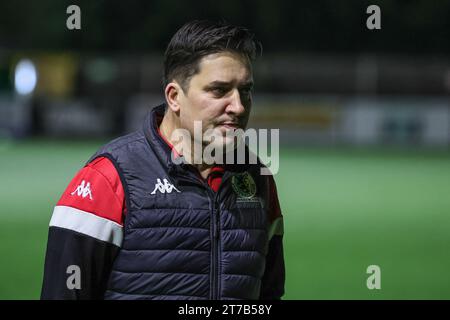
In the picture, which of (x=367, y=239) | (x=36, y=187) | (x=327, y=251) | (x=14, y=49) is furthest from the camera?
(x=14, y=49)

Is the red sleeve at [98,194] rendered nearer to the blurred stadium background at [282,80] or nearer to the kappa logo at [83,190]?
the kappa logo at [83,190]

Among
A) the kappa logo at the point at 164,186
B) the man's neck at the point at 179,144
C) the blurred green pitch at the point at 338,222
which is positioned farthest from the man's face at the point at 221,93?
the blurred green pitch at the point at 338,222

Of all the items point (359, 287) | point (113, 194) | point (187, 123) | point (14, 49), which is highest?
point (14, 49)

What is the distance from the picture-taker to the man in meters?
3.21

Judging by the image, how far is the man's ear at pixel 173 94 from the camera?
3342 mm

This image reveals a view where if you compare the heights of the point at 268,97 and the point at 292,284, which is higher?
the point at 268,97

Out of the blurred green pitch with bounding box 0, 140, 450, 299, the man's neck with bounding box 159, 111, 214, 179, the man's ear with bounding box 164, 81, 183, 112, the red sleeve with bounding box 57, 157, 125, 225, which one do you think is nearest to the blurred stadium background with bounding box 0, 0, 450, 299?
the blurred green pitch with bounding box 0, 140, 450, 299

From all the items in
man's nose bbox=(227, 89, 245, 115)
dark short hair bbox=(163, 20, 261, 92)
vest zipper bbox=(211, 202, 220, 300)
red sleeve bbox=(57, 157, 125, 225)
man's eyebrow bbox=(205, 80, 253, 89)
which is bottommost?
vest zipper bbox=(211, 202, 220, 300)

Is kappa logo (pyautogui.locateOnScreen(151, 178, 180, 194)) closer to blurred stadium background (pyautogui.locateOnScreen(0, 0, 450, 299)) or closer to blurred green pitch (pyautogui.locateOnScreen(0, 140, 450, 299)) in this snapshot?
blurred green pitch (pyautogui.locateOnScreen(0, 140, 450, 299))

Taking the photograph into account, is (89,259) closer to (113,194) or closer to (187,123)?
(113,194)

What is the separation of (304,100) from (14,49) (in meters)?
11.4

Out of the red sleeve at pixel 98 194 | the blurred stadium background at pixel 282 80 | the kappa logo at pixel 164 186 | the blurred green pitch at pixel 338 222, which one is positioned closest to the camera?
the red sleeve at pixel 98 194

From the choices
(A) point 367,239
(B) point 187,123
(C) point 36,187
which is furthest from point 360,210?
(B) point 187,123

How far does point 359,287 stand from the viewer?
8.15m
